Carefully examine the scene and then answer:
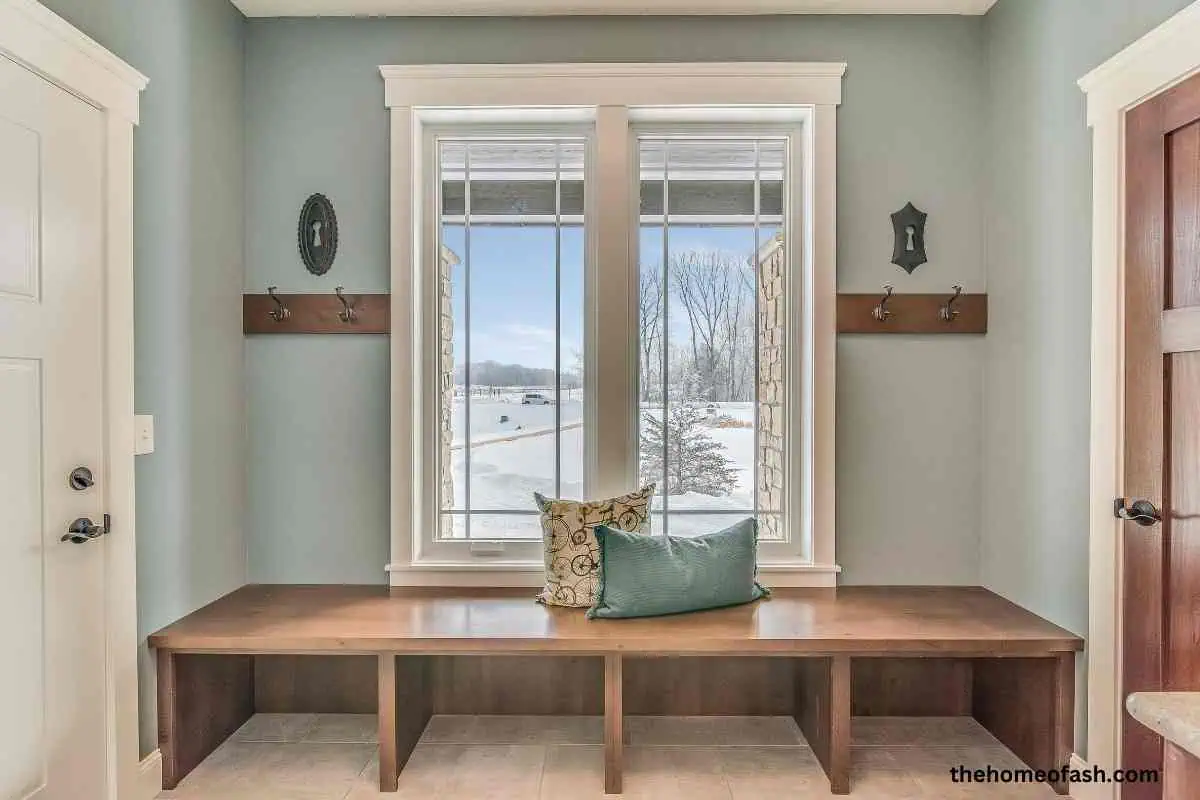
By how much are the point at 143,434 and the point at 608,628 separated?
146 centimetres

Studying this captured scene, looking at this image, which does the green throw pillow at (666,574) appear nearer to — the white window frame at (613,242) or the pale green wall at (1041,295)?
the white window frame at (613,242)

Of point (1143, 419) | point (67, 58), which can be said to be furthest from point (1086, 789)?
point (67, 58)

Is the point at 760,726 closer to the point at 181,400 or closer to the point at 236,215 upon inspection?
the point at 181,400

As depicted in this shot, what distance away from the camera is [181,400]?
2.32 m

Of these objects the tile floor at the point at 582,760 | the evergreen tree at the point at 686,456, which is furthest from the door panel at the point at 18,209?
the evergreen tree at the point at 686,456

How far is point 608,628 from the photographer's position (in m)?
2.21

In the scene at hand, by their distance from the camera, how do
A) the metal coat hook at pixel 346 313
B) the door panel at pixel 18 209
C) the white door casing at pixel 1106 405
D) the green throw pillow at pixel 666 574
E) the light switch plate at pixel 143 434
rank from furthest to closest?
the metal coat hook at pixel 346 313, the green throw pillow at pixel 666 574, the light switch plate at pixel 143 434, the white door casing at pixel 1106 405, the door panel at pixel 18 209

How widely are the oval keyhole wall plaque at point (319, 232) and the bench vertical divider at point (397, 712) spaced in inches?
55.8

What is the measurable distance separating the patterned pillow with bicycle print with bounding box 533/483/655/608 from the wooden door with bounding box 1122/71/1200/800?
138 centimetres

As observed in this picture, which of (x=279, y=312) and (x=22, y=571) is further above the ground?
(x=279, y=312)

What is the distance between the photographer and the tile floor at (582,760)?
2166mm

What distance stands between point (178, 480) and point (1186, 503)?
2778 millimetres

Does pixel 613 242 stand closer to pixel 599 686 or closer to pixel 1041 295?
pixel 1041 295

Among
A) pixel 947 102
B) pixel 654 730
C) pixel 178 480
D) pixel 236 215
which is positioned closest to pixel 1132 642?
pixel 654 730
